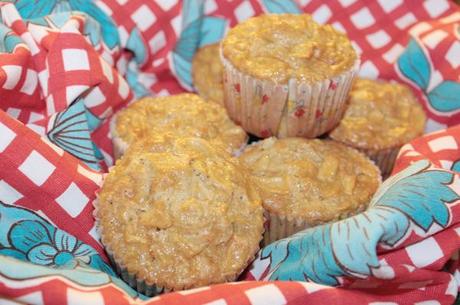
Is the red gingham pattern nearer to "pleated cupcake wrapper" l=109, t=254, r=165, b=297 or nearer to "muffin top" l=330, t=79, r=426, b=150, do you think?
"pleated cupcake wrapper" l=109, t=254, r=165, b=297

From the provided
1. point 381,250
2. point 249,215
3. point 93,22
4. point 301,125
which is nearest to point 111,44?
point 93,22

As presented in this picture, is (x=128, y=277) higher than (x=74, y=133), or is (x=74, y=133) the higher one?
(x=74, y=133)

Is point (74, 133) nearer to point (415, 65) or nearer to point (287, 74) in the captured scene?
point (287, 74)

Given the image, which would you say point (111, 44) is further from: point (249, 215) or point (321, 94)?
point (249, 215)

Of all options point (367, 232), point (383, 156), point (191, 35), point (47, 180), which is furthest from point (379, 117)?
point (47, 180)

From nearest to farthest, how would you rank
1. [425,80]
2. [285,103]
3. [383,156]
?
[285,103], [383,156], [425,80]

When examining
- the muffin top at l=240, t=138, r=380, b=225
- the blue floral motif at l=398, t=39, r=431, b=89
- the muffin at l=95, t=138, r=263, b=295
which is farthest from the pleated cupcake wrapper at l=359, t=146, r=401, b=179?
the muffin at l=95, t=138, r=263, b=295
